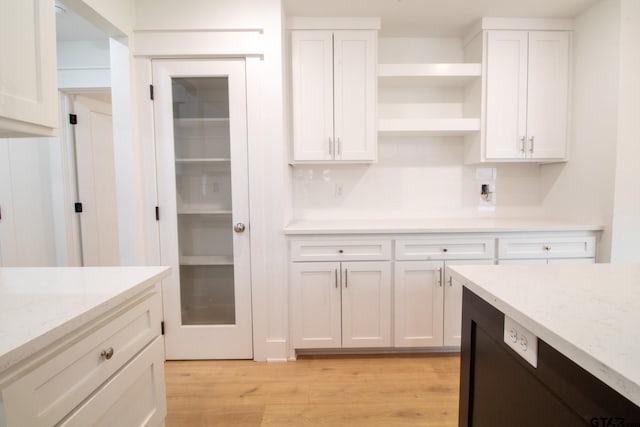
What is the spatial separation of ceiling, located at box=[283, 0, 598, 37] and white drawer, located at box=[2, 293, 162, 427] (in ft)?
7.10

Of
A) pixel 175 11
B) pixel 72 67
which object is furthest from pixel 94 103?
pixel 175 11

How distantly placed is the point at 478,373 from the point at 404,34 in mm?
2599

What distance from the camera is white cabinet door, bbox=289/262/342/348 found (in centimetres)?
211

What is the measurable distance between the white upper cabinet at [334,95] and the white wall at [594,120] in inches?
61.7

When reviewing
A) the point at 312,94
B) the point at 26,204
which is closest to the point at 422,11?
the point at 312,94

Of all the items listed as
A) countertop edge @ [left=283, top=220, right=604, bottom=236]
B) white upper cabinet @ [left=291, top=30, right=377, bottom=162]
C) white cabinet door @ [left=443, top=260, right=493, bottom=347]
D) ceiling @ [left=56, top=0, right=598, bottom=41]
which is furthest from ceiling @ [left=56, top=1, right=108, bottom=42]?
white cabinet door @ [left=443, top=260, right=493, bottom=347]

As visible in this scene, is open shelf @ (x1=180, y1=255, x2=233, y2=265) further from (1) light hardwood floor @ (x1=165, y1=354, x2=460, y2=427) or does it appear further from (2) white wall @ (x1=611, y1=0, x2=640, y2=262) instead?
(2) white wall @ (x1=611, y1=0, x2=640, y2=262)

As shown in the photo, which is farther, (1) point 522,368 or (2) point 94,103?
(2) point 94,103

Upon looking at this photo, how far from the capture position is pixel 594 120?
2184mm

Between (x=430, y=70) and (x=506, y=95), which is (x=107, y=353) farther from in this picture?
(x=506, y=95)

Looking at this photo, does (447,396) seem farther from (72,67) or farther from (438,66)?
(72,67)

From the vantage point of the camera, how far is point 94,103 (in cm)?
280

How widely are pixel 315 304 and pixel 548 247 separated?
67.3 inches

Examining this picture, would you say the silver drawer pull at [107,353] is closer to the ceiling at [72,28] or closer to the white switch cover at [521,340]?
the white switch cover at [521,340]
